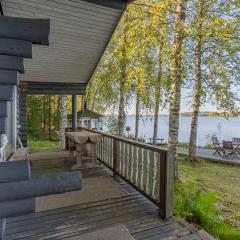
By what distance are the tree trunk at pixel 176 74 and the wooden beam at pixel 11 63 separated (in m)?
4.41

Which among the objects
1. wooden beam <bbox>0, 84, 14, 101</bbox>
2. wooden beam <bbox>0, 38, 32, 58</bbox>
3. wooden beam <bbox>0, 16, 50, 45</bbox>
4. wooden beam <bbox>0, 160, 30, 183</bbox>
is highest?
wooden beam <bbox>0, 16, 50, 45</bbox>

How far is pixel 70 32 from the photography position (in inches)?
196

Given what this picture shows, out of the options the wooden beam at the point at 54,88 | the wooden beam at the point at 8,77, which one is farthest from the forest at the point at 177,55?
the wooden beam at the point at 8,77

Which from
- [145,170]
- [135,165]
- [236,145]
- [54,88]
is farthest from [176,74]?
[236,145]

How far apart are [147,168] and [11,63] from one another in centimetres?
252

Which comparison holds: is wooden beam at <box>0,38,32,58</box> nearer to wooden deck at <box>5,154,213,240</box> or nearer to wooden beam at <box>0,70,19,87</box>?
wooden beam at <box>0,70,19,87</box>

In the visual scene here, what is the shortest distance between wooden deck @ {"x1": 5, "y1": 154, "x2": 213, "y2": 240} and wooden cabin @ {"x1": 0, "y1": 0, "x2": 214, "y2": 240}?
11mm

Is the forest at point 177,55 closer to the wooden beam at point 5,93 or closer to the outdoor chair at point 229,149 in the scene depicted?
the outdoor chair at point 229,149

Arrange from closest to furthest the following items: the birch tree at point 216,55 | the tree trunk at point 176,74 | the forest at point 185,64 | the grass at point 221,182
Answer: the grass at point 221,182 → the tree trunk at point 176,74 → the forest at point 185,64 → the birch tree at point 216,55

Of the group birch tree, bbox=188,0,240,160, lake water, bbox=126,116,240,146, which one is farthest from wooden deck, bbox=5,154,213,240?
lake water, bbox=126,116,240,146

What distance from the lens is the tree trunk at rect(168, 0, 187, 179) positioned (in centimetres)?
577

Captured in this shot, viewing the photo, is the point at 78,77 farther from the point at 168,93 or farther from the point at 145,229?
the point at 145,229

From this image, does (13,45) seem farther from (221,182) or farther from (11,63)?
(221,182)

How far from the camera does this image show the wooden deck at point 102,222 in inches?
115
